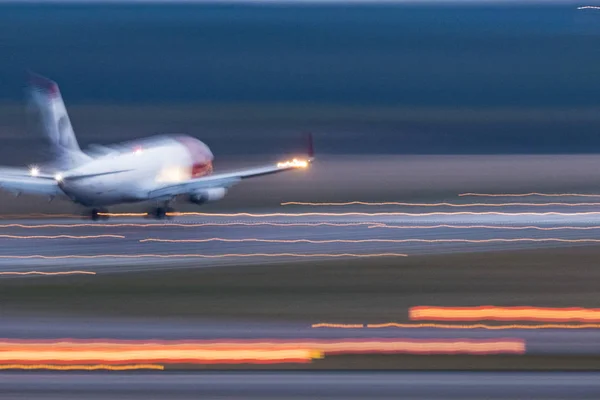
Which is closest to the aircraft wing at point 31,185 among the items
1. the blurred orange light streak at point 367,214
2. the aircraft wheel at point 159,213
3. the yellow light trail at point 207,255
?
the aircraft wheel at point 159,213

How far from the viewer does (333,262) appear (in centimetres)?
3675

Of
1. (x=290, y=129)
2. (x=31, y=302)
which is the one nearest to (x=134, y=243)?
(x=31, y=302)

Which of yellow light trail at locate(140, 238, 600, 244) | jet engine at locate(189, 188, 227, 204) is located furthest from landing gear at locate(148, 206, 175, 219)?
yellow light trail at locate(140, 238, 600, 244)

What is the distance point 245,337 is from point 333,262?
13.3m

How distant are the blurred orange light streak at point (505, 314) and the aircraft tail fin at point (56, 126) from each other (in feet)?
78.8

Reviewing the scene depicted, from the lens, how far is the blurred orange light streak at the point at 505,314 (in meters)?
26.3

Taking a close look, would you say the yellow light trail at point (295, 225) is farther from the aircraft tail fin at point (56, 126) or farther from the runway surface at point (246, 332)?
the runway surface at point (246, 332)

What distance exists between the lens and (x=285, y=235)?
144 ft

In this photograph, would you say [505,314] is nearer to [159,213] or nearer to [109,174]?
[109,174]

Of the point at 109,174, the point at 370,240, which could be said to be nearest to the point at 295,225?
the point at 370,240

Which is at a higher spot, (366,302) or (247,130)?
(247,130)

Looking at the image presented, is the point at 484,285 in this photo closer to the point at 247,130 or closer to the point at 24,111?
the point at 247,130
